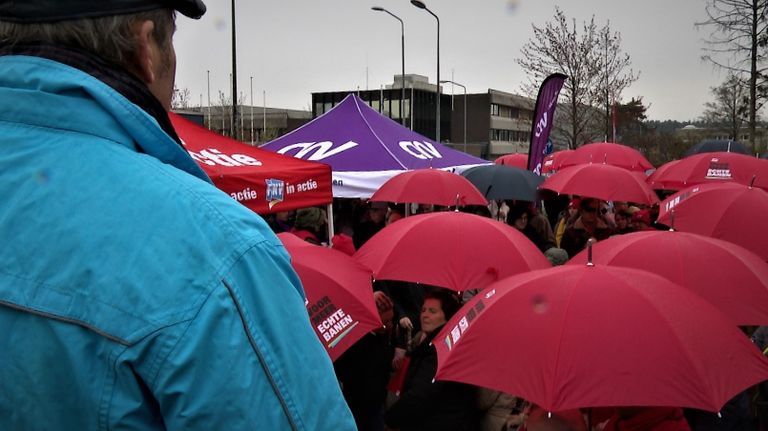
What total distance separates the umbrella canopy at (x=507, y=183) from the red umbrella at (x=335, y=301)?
6.19 meters

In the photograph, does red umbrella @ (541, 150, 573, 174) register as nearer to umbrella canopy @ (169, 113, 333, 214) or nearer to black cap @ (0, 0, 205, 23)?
umbrella canopy @ (169, 113, 333, 214)

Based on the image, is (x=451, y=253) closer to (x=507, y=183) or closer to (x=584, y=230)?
(x=584, y=230)

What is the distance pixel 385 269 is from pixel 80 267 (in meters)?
4.94

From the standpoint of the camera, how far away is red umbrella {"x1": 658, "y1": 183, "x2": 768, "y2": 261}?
638cm

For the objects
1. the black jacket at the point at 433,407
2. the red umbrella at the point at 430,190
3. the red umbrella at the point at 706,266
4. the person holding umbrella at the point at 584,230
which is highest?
the red umbrella at the point at 430,190

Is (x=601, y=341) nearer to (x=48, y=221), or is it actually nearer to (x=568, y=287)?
(x=568, y=287)

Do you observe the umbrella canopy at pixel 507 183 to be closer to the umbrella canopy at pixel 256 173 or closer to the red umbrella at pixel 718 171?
the red umbrella at pixel 718 171

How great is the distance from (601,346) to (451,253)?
9.09ft

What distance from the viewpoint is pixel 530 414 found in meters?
3.38

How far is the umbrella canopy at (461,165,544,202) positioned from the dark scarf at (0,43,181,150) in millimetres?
9583

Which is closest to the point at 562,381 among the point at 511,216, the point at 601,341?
the point at 601,341

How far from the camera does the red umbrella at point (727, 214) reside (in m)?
6.38

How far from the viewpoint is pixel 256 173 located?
6266 millimetres

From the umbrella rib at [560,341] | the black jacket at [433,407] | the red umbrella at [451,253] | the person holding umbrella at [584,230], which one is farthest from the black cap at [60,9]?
the person holding umbrella at [584,230]
